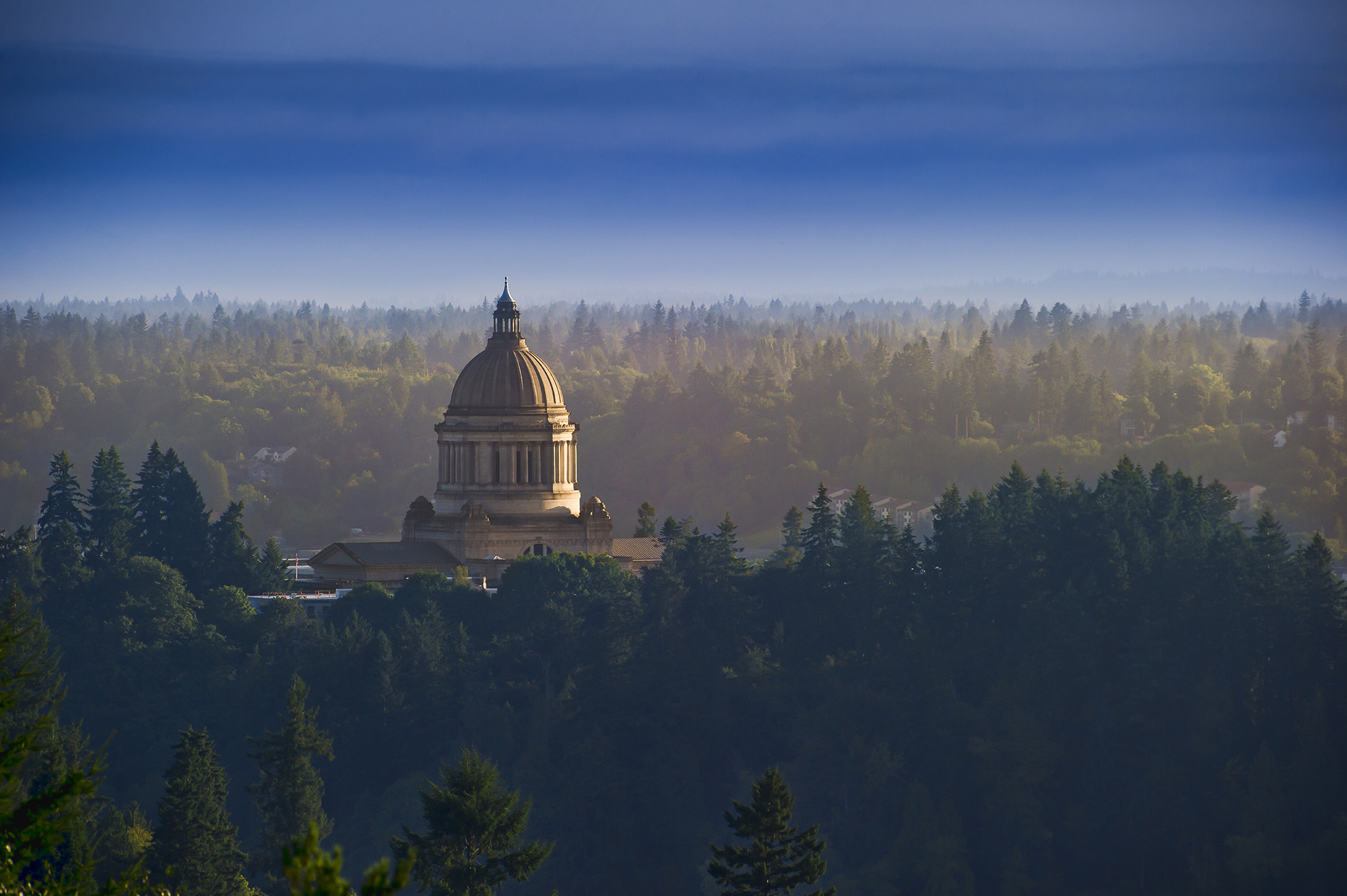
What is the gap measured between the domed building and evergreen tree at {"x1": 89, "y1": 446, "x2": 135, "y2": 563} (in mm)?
7886

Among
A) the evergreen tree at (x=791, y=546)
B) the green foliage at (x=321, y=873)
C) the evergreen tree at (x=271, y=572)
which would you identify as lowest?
the evergreen tree at (x=271, y=572)

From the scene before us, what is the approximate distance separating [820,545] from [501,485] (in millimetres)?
13730

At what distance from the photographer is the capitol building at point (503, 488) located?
8175 cm

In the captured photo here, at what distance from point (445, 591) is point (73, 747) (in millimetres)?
18880

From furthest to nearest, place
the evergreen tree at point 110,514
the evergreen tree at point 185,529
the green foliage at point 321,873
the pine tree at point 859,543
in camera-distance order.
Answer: the evergreen tree at point 185,529, the evergreen tree at point 110,514, the pine tree at point 859,543, the green foliage at point 321,873

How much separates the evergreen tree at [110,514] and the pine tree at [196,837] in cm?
3122

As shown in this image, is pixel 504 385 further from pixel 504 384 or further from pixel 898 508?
pixel 898 508

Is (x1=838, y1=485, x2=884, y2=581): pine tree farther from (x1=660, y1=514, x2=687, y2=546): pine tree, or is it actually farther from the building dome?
the building dome

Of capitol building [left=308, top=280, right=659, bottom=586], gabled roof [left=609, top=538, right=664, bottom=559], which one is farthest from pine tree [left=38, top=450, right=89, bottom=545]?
gabled roof [left=609, top=538, right=664, bottom=559]

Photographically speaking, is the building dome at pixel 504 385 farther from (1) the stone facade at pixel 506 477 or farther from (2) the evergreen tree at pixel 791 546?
(2) the evergreen tree at pixel 791 546

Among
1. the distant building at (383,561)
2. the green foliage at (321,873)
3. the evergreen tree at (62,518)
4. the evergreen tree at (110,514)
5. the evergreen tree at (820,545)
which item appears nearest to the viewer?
the green foliage at (321,873)

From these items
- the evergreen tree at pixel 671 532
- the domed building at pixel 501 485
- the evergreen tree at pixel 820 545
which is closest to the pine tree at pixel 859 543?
the evergreen tree at pixel 820 545

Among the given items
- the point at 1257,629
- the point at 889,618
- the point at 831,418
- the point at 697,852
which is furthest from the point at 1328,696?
the point at 831,418

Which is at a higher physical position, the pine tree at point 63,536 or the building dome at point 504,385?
the building dome at point 504,385
